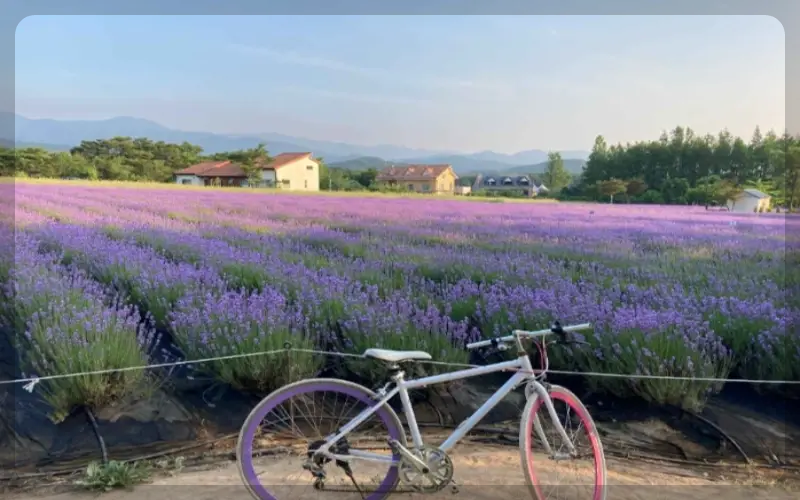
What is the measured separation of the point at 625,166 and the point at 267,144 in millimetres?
2383

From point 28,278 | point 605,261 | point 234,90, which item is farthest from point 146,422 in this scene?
point 605,261

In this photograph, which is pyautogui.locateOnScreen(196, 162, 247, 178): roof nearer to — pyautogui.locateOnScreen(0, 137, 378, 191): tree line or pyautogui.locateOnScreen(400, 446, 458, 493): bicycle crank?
pyautogui.locateOnScreen(0, 137, 378, 191): tree line

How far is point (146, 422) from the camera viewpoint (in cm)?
326

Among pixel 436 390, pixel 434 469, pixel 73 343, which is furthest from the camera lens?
pixel 436 390

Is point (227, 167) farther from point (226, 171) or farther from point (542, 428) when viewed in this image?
point (542, 428)

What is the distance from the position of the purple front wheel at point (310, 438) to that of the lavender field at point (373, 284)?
1.31 feet

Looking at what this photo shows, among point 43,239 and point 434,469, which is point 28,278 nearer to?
point 43,239

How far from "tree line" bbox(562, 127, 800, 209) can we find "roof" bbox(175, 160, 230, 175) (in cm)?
234

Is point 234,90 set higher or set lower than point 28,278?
higher

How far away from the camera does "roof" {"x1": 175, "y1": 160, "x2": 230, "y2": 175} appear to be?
3.71 m

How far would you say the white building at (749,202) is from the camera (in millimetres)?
3539

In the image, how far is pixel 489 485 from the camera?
2957 millimetres

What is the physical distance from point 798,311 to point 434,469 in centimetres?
256

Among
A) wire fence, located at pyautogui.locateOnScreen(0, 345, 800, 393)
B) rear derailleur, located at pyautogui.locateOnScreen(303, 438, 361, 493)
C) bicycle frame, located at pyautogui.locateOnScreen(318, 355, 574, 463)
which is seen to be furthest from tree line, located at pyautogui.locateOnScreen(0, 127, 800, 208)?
rear derailleur, located at pyautogui.locateOnScreen(303, 438, 361, 493)
